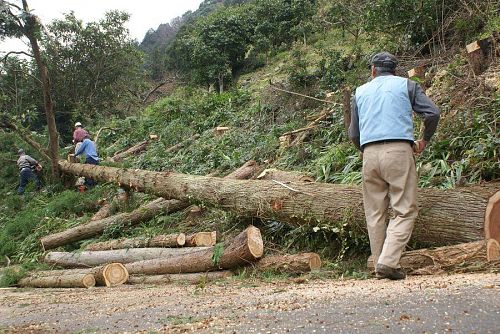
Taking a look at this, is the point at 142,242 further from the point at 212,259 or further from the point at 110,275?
the point at 212,259

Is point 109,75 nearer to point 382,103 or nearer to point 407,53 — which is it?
point 407,53

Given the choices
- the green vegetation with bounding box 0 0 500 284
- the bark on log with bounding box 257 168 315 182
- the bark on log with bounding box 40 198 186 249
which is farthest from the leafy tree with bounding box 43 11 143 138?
the bark on log with bounding box 257 168 315 182

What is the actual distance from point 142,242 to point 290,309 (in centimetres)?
441

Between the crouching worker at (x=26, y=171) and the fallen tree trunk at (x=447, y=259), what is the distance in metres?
11.1

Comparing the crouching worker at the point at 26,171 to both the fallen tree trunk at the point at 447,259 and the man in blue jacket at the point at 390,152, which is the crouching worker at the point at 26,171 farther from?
the fallen tree trunk at the point at 447,259

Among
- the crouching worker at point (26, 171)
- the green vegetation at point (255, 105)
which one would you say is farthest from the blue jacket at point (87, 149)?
the crouching worker at point (26, 171)

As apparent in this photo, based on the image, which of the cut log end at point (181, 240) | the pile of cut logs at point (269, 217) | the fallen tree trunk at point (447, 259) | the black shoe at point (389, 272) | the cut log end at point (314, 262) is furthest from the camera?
the cut log end at point (181, 240)

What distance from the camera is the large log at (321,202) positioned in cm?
436

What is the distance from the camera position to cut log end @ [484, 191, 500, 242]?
4.14m

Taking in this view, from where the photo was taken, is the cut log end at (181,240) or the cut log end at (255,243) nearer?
the cut log end at (255,243)

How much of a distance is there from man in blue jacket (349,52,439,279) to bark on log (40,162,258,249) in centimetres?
438

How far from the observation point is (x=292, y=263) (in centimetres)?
523

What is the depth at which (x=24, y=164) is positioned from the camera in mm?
12938

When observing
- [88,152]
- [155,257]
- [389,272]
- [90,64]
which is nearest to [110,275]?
[155,257]
